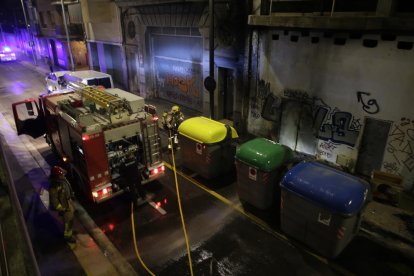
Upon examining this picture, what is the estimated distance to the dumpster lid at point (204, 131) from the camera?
8.32 metres

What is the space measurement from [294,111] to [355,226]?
204 inches

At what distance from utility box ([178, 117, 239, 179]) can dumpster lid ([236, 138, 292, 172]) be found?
127 cm

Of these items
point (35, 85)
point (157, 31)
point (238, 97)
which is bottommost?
point (35, 85)

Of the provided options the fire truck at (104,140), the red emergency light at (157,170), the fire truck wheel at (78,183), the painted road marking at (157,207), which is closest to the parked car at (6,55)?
the fire truck at (104,140)

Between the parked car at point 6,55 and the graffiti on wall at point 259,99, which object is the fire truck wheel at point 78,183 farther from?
the parked car at point 6,55

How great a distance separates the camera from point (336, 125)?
9.08m

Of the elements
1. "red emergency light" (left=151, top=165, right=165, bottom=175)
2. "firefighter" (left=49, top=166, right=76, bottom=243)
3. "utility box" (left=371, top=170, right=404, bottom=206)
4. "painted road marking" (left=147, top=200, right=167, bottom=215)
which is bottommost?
"painted road marking" (left=147, top=200, right=167, bottom=215)

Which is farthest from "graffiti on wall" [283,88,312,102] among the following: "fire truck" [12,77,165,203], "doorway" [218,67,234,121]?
"fire truck" [12,77,165,203]

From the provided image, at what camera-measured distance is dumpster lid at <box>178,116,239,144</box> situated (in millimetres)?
8316

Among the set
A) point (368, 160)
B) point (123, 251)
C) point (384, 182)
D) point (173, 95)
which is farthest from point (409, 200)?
point (173, 95)

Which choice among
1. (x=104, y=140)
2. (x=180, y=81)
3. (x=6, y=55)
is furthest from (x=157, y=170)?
(x=6, y=55)

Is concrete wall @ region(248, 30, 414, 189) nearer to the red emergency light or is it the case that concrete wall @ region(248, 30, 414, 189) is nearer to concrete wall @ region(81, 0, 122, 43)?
the red emergency light

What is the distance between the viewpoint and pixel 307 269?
5738 mm

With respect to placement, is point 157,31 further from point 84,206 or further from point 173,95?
point 84,206
